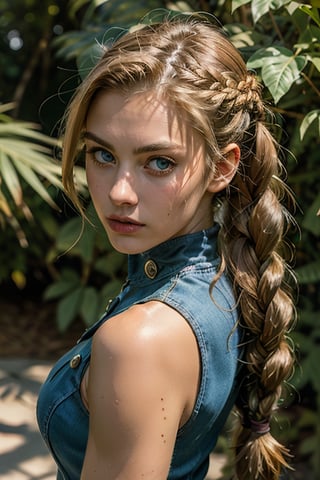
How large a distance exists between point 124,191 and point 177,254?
0.55 ft

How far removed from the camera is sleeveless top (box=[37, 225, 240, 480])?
1.38 meters

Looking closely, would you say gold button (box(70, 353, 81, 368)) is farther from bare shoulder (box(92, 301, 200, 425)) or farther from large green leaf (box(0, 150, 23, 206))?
large green leaf (box(0, 150, 23, 206))

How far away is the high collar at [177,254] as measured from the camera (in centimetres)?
145

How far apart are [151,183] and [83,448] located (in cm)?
47

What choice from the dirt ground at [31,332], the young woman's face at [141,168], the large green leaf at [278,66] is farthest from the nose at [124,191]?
the dirt ground at [31,332]

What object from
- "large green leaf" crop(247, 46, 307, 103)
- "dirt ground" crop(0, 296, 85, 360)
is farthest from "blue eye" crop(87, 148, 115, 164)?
"dirt ground" crop(0, 296, 85, 360)

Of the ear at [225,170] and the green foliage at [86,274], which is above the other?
the ear at [225,170]

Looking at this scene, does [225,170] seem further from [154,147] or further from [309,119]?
[309,119]

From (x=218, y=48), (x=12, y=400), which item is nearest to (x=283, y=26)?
(x=218, y=48)

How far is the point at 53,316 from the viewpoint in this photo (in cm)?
518

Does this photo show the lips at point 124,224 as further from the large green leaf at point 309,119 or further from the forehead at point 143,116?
the large green leaf at point 309,119

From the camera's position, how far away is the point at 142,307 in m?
1.31

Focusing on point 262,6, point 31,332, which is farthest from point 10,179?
point 31,332

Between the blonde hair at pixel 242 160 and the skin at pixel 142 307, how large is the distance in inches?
1.4
